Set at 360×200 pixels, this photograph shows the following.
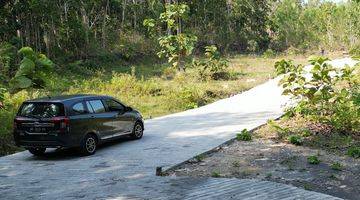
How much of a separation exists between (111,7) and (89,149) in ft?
86.2

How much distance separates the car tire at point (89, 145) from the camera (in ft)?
41.5

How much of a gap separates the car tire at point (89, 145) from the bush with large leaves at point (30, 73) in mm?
5157

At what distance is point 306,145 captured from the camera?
13.4m

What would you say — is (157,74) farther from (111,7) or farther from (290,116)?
(290,116)

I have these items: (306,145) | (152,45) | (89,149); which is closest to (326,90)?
(306,145)

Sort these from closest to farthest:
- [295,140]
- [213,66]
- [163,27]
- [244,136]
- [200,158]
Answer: [200,158], [295,140], [244,136], [213,66], [163,27]

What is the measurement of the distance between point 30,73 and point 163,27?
81.7 ft

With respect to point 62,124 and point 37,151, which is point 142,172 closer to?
point 62,124

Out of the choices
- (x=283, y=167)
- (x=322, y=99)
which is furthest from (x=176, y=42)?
(x=283, y=167)

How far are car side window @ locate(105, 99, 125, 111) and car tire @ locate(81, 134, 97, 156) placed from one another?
4.27 ft

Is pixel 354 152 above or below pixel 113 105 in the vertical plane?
below

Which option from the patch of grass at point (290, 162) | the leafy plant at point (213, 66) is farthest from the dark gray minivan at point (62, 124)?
the leafy plant at point (213, 66)

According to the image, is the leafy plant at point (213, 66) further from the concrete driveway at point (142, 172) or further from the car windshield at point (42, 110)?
the car windshield at point (42, 110)

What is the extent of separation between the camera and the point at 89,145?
1288cm
